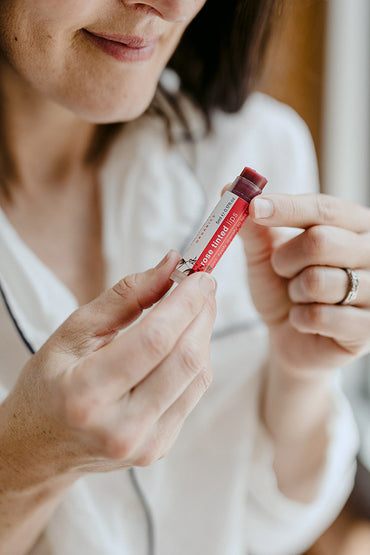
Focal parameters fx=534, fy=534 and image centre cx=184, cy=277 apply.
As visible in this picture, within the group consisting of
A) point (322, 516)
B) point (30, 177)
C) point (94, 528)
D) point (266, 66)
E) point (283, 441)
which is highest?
point (30, 177)

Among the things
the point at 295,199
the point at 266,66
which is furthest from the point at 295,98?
the point at 295,199

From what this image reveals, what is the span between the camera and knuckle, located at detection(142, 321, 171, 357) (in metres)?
0.41

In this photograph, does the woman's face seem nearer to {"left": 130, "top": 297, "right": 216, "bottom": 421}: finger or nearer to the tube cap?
the tube cap

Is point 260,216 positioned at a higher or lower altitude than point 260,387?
higher

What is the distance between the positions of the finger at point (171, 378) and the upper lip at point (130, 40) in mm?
318

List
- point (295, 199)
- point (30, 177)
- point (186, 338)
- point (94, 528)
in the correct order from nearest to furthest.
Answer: point (186, 338), point (295, 199), point (94, 528), point (30, 177)

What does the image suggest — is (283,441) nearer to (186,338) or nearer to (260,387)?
(260,387)

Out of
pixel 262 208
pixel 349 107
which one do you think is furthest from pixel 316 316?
pixel 349 107

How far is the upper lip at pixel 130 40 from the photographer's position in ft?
1.79

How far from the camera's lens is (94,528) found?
66cm

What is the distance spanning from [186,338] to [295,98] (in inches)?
43.6

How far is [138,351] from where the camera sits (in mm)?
408

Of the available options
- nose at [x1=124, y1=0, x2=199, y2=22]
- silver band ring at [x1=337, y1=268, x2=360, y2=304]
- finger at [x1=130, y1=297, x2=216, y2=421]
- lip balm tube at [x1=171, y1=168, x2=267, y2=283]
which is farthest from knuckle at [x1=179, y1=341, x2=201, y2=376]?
nose at [x1=124, y1=0, x2=199, y2=22]

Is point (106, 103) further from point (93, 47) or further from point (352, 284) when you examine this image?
point (352, 284)
